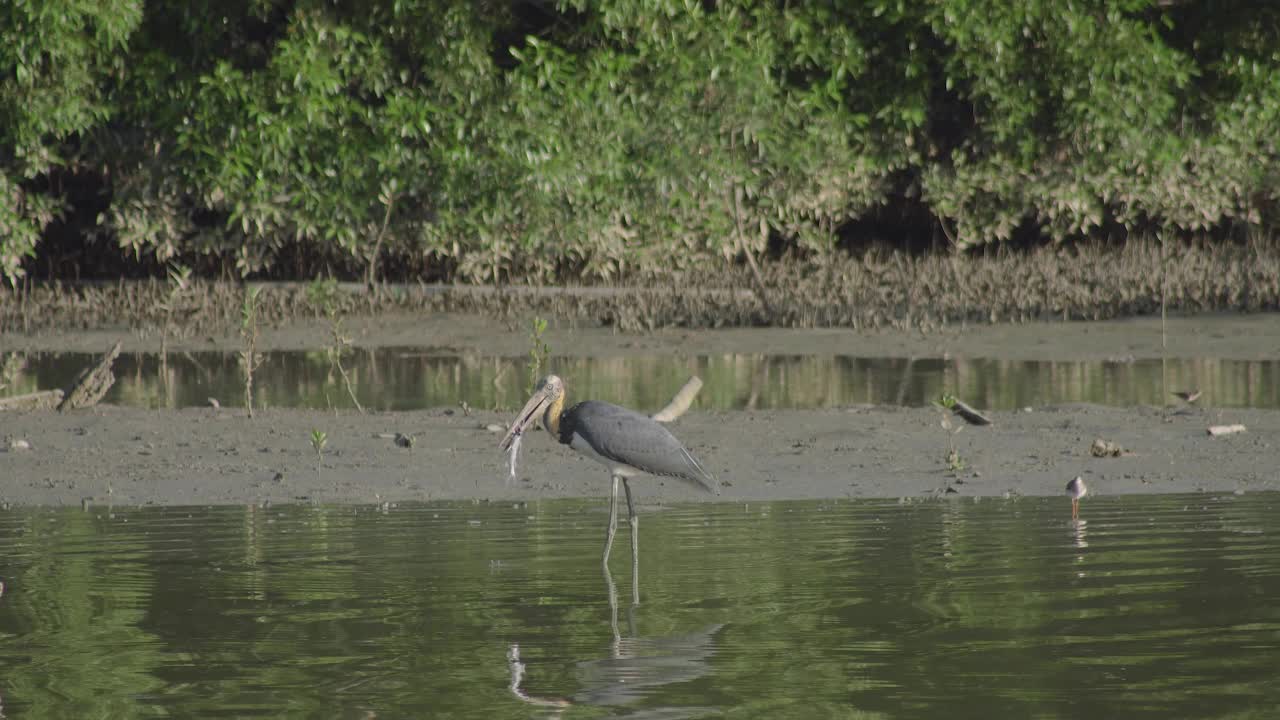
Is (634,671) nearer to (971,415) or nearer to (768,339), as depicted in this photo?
(971,415)

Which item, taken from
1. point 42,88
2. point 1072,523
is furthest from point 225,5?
point 1072,523

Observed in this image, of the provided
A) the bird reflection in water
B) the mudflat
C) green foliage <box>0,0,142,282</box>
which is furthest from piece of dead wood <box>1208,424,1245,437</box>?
green foliage <box>0,0,142,282</box>

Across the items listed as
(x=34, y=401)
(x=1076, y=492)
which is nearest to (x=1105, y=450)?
(x=1076, y=492)

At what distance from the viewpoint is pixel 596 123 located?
1958 cm

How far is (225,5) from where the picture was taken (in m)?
19.7

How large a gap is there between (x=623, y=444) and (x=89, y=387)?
5492 mm

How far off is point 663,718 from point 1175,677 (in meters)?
1.50

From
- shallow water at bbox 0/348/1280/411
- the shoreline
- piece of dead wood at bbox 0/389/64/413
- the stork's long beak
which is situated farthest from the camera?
the shoreline

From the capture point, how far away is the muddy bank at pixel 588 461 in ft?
31.2

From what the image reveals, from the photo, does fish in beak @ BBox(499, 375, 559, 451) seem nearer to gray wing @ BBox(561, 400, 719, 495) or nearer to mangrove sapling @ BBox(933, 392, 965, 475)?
gray wing @ BBox(561, 400, 719, 495)

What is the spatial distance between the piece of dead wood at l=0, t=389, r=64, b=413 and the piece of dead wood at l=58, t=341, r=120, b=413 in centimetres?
11

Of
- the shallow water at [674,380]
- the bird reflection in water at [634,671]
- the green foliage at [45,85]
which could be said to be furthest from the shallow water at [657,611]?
the green foliage at [45,85]

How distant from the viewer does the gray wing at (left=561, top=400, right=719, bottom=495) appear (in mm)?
7691

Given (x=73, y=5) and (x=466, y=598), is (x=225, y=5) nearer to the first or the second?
(x=73, y=5)
